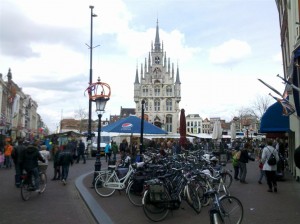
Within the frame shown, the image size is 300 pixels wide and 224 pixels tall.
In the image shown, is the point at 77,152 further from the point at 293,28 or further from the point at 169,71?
the point at 169,71

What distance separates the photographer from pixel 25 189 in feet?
33.1

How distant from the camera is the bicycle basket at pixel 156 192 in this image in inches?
296

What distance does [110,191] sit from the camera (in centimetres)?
1119

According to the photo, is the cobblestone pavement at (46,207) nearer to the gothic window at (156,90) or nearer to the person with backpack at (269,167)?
the person with backpack at (269,167)

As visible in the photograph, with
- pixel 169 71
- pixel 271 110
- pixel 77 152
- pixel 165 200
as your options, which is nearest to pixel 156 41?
pixel 169 71

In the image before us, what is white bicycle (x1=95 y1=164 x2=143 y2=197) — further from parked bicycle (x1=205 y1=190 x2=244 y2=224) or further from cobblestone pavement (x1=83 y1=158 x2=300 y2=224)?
parked bicycle (x1=205 y1=190 x2=244 y2=224)

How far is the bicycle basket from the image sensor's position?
752 cm

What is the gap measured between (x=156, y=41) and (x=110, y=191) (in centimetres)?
11169

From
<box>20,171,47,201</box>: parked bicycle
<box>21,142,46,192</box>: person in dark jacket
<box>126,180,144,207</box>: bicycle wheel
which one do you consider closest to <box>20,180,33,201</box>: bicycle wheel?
<box>20,171,47,201</box>: parked bicycle

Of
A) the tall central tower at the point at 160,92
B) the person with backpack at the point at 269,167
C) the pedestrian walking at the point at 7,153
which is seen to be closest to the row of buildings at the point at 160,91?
the tall central tower at the point at 160,92

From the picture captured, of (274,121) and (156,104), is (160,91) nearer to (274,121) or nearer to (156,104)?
(156,104)

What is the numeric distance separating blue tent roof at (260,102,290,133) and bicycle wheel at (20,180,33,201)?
9.34 m

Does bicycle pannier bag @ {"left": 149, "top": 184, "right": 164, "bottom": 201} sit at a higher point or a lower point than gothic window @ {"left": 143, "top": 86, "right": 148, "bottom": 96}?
lower

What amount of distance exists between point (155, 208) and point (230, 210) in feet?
6.28
